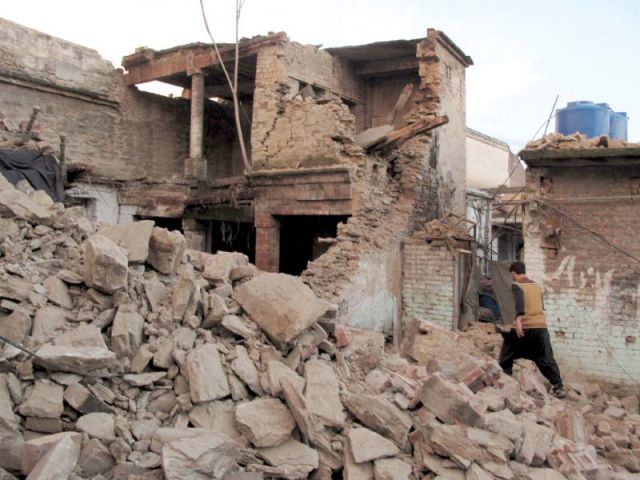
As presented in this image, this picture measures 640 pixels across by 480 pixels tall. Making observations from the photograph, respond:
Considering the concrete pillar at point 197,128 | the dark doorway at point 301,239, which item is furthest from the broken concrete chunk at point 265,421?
the concrete pillar at point 197,128

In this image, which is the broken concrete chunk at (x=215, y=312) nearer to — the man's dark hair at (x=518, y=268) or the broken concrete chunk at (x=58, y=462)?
the broken concrete chunk at (x=58, y=462)

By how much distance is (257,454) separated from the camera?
4.09 m

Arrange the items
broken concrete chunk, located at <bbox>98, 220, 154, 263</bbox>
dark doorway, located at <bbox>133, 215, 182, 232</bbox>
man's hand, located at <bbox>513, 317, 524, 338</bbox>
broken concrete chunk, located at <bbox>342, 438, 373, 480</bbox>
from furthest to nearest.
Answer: dark doorway, located at <bbox>133, 215, 182, 232</bbox> < man's hand, located at <bbox>513, 317, 524, 338</bbox> < broken concrete chunk, located at <bbox>98, 220, 154, 263</bbox> < broken concrete chunk, located at <bbox>342, 438, 373, 480</bbox>

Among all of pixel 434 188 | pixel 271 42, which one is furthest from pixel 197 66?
pixel 434 188

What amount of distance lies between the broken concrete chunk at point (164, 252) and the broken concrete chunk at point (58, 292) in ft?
3.05

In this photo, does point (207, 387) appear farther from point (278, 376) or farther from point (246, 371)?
point (278, 376)

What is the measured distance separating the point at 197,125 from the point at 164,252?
9622 millimetres

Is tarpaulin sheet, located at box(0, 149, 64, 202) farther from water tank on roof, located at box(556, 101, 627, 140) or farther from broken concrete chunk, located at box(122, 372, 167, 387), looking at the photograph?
water tank on roof, located at box(556, 101, 627, 140)

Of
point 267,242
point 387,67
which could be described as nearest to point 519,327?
point 267,242

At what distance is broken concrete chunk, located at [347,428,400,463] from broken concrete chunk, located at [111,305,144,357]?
6.17 feet

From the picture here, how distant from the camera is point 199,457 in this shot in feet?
12.0

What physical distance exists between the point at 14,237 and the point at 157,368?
2032mm

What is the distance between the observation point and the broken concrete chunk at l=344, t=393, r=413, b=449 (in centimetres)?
446

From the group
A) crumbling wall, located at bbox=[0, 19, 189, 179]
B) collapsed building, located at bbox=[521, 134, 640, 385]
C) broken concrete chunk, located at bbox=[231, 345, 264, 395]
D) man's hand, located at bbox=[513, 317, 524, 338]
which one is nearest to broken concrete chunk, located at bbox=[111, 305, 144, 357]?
broken concrete chunk, located at bbox=[231, 345, 264, 395]
